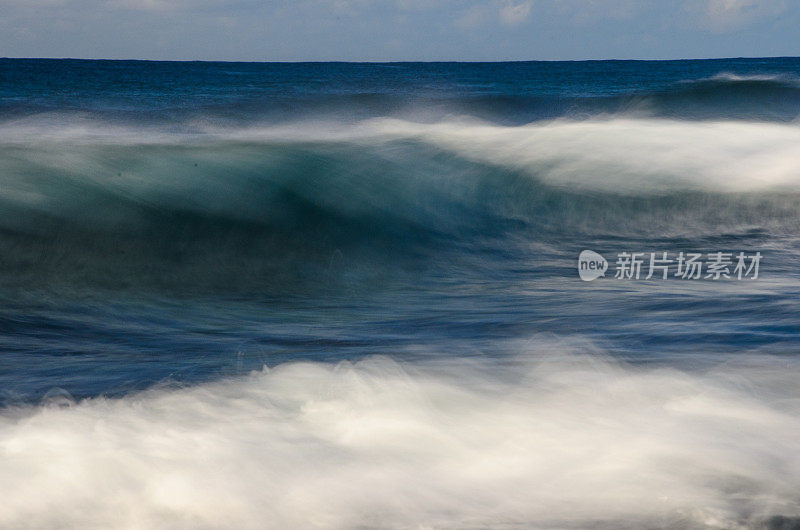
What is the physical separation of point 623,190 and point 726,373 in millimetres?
4691

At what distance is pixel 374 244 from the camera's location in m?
5.57

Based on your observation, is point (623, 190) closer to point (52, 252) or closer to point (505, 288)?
point (505, 288)

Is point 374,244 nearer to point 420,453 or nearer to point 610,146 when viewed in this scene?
point 420,453

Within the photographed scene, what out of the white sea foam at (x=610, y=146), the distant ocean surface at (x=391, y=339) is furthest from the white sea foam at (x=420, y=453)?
the white sea foam at (x=610, y=146)

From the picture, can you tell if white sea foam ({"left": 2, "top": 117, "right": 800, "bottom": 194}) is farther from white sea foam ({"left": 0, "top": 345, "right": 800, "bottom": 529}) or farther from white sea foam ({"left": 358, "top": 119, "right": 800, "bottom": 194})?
white sea foam ({"left": 0, "top": 345, "right": 800, "bottom": 529})

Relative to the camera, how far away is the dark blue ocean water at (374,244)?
10.9 ft

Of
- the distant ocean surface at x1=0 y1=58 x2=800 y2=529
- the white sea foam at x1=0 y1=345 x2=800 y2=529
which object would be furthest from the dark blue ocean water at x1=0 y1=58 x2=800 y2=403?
the white sea foam at x1=0 y1=345 x2=800 y2=529

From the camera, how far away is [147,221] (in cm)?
546

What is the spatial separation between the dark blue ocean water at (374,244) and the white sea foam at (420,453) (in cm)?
36

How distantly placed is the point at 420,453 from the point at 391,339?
1228 millimetres

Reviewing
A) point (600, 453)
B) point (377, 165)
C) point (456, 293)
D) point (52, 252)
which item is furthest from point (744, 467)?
point (377, 165)

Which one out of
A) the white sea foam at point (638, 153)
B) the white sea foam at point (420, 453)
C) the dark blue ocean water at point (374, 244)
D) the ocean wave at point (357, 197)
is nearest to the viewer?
the white sea foam at point (420, 453)

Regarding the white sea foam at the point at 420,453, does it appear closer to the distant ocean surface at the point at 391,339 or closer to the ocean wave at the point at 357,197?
the distant ocean surface at the point at 391,339

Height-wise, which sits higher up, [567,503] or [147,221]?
[147,221]
